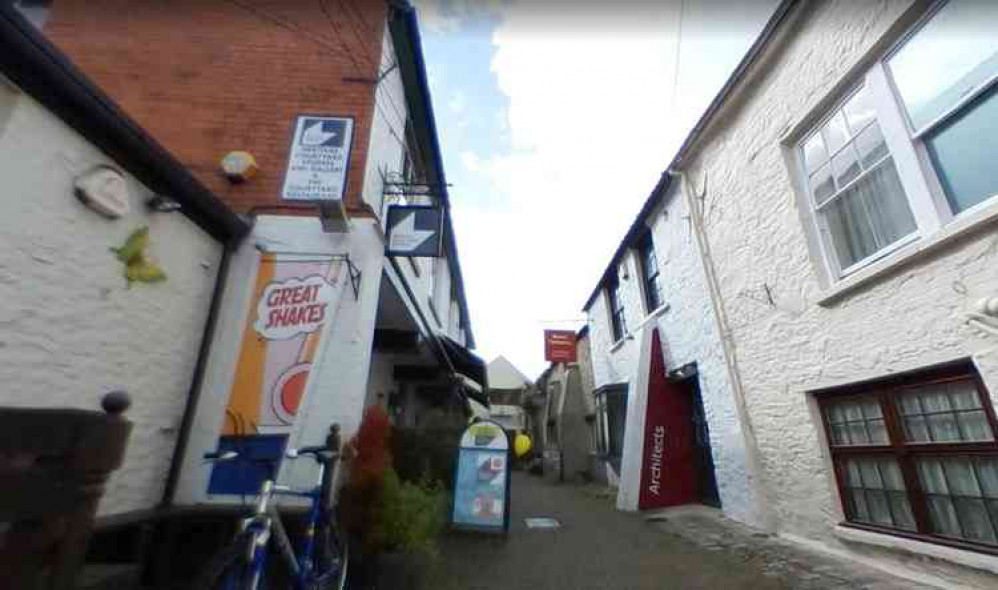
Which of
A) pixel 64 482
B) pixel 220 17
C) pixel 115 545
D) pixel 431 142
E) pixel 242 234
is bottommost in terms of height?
pixel 115 545

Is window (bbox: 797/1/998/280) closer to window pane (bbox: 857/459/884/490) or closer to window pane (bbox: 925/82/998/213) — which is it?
window pane (bbox: 925/82/998/213)

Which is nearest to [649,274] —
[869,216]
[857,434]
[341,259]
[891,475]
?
[869,216]

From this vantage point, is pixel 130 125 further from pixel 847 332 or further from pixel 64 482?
pixel 847 332

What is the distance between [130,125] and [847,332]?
6.99m

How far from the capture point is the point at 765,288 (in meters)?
5.36

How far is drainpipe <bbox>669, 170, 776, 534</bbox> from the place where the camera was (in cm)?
541

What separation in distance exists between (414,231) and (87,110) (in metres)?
3.09

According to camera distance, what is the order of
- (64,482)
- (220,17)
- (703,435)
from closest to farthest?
(64,482) < (220,17) < (703,435)

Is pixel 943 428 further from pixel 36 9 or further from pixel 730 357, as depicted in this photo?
pixel 36 9

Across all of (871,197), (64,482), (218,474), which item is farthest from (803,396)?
(218,474)

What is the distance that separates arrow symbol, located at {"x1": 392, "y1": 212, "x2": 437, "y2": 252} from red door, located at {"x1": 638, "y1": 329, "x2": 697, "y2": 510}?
5.34m

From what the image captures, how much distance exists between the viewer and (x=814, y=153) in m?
4.89

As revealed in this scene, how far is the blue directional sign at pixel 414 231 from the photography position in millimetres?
5223

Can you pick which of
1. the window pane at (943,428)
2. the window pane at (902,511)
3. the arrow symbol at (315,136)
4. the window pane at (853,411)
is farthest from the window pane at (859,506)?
the arrow symbol at (315,136)
